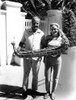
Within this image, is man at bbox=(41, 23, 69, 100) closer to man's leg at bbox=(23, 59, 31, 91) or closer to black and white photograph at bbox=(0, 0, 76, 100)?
black and white photograph at bbox=(0, 0, 76, 100)

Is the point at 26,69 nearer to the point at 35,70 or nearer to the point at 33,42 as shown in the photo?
the point at 35,70

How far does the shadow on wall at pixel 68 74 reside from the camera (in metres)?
3.00

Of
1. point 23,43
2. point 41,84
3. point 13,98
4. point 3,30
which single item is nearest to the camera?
point 23,43

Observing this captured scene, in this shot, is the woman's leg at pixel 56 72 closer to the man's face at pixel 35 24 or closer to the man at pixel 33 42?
the man at pixel 33 42

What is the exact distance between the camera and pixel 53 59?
286cm

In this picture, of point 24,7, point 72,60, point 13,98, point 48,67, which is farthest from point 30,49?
point 24,7

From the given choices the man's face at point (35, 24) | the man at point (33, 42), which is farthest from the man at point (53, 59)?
the man's face at point (35, 24)

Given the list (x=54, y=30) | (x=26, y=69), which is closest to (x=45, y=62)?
(x=26, y=69)

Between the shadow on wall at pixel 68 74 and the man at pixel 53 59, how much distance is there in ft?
0.51

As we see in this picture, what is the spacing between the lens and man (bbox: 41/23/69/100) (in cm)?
275

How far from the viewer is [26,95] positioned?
10.5 ft

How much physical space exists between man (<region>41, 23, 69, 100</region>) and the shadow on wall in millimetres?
155

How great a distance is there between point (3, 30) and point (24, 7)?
2.70ft

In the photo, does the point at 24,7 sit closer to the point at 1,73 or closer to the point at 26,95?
the point at 1,73
